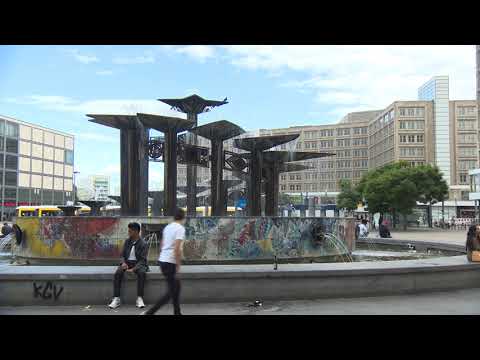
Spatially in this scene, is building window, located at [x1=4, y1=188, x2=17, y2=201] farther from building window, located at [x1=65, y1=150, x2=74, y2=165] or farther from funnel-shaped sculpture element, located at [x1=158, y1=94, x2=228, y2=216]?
funnel-shaped sculpture element, located at [x1=158, y1=94, x2=228, y2=216]

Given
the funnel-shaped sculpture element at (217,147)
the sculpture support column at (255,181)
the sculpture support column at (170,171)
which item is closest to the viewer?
the sculpture support column at (170,171)

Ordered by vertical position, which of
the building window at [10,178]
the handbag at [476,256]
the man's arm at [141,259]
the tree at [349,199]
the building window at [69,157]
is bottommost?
the handbag at [476,256]

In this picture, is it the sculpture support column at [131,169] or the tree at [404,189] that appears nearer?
the sculpture support column at [131,169]

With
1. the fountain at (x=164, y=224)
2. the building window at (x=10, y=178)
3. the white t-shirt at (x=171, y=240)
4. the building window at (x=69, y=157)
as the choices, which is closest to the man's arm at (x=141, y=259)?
the white t-shirt at (x=171, y=240)

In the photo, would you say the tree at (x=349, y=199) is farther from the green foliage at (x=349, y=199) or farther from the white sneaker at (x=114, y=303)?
the white sneaker at (x=114, y=303)

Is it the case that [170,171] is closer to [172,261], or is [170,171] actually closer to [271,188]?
[271,188]

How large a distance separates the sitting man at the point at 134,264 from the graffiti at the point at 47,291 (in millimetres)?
864

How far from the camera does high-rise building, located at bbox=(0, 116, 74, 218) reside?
271 feet

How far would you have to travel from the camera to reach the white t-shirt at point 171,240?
6996 millimetres

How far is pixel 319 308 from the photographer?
814cm

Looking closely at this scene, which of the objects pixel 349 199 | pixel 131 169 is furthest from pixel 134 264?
pixel 349 199

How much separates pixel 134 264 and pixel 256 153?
16.2 meters

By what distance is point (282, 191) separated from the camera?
120 m
